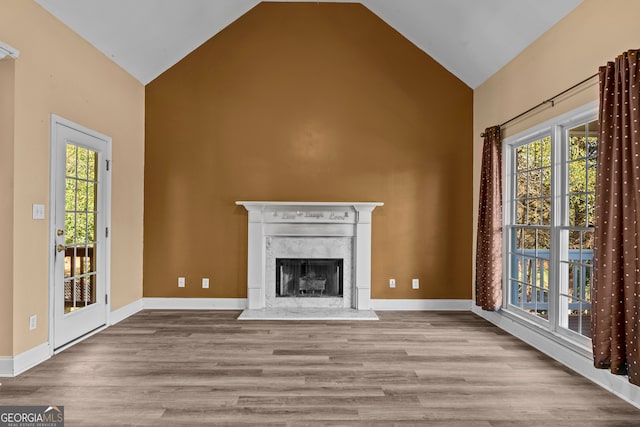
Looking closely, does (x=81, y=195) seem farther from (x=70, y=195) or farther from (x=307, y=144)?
(x=307, y=144)

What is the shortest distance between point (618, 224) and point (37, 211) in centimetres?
433

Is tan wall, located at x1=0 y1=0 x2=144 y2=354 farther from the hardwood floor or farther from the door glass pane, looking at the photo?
the hardwood floor

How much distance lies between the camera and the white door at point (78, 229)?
3.62m

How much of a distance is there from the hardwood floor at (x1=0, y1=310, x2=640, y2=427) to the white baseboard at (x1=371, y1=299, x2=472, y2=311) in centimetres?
96

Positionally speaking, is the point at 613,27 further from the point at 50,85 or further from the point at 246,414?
the point at 50,85

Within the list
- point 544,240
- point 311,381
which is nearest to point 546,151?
point 544,240

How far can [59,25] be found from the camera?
3625 mm

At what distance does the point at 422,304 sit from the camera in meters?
5.38

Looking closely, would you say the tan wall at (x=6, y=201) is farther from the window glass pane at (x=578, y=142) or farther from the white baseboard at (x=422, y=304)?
the window glass pane at (x=578, y=142)

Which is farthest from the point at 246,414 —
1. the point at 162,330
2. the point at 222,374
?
the point at 162,330

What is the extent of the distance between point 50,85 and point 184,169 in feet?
6.55

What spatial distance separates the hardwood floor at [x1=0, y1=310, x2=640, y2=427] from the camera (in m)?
2.50

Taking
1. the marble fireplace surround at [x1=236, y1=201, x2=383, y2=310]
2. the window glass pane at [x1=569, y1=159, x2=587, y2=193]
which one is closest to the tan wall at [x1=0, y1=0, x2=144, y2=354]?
the marble fireplace surround at [x1=236, y1=201, x2=383, y2=310]

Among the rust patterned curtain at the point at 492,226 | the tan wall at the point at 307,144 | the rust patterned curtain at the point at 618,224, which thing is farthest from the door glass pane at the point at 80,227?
the rust patterned curtain at the point at 618,224
